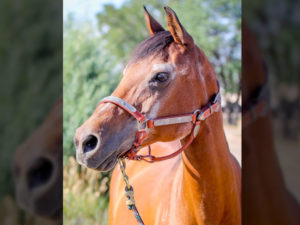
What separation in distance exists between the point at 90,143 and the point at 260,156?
2.91 ft

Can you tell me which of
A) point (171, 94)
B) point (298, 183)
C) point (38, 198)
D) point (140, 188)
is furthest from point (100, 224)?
point (298, 183)

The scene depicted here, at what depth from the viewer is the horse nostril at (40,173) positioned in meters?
0.56

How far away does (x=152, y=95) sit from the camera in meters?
1.30

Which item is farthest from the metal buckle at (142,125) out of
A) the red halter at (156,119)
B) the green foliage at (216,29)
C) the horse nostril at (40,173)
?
the green foliage at (216,29)

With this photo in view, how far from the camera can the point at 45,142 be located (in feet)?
1.82

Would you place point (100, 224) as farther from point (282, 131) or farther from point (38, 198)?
point (282, 131)

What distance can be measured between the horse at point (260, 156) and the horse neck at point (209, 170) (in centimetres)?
96

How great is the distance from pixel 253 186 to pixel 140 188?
5.42 feet

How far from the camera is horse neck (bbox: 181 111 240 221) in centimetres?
139

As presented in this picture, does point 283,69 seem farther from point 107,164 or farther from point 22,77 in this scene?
point 107,164

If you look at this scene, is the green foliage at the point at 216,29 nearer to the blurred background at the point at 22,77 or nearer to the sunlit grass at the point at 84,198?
the sunlit grass at the point at 84,198

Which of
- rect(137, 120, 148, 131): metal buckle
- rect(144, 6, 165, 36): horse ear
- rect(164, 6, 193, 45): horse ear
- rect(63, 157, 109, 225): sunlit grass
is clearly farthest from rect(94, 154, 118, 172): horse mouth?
rect(63, 157, 109, 225): sunlit grass

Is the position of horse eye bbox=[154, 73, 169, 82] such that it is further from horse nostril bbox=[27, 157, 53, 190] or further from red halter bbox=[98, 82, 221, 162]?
horse nostril bbox=[27, 157, 53, 190]

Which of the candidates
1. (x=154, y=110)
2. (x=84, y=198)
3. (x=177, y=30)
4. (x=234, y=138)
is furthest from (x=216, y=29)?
(x=154, y=110)
